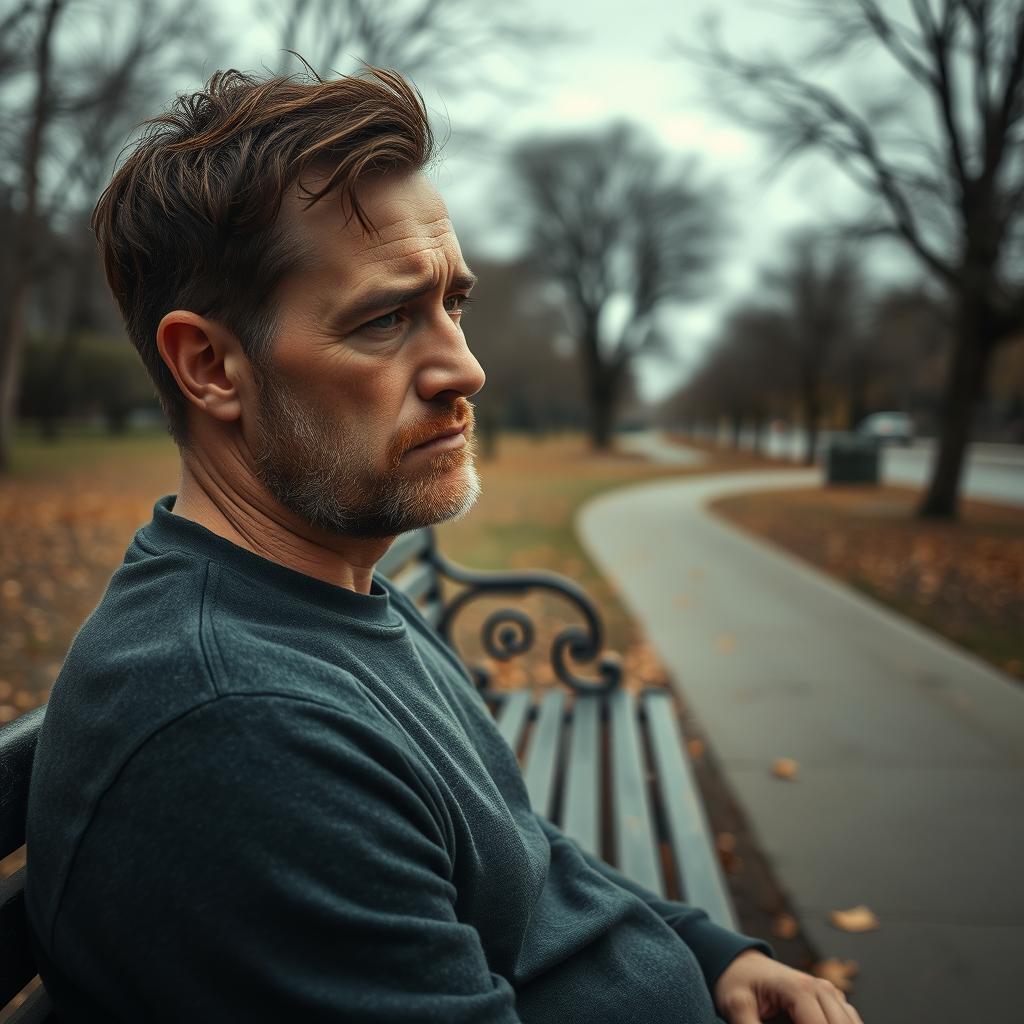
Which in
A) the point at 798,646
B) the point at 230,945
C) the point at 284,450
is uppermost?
the point at 284,450

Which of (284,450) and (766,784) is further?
(766,784)

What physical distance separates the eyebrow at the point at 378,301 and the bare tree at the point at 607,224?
43.4 meters

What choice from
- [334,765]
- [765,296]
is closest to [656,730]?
[334,765]

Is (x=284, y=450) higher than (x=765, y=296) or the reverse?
the reverse

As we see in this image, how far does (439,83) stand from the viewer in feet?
54.1

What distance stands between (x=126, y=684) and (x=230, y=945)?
0.98ft

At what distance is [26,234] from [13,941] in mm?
17047

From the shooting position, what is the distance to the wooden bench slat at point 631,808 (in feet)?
8.27

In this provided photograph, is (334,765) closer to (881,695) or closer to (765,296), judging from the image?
(881,695)

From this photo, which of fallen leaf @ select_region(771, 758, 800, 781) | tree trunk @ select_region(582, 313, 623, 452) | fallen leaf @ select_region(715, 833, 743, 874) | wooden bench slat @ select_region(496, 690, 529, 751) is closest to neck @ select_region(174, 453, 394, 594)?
wooden bench slat @ select_region(496, 690, 529, 751)

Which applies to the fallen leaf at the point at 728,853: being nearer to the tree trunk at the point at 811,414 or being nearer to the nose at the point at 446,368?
the nose at the point at 446,368

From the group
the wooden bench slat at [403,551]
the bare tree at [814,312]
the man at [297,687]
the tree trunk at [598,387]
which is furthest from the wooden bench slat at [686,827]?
the tree trunk at [598,387]

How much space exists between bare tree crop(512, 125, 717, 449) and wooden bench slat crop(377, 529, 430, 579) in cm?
4101

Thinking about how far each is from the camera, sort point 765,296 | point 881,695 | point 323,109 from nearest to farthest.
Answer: point 323,109 → point 881,695 → point 765,296
